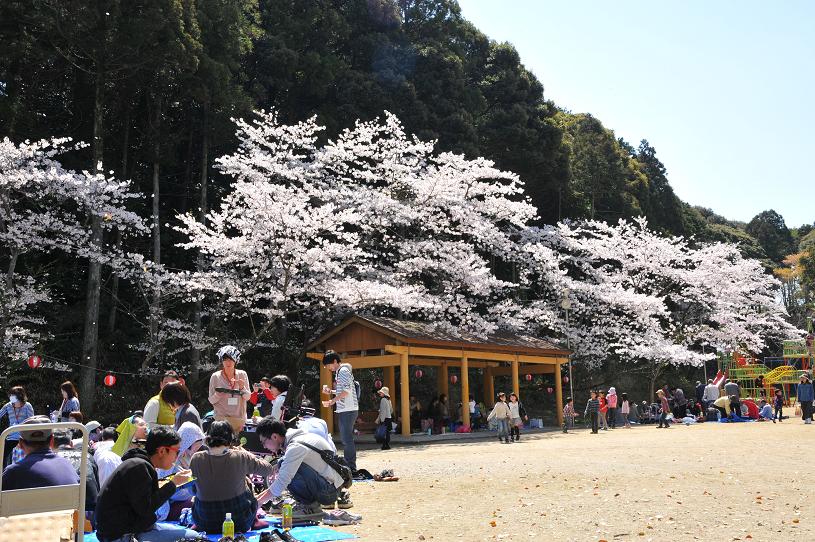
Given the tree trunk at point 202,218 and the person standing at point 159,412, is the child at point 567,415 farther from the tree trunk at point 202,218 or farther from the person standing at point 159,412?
the person standing at point 159,412

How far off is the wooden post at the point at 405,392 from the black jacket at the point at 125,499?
12.7 meters

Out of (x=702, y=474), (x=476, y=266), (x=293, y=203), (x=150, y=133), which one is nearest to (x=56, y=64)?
(x=150, y=133)

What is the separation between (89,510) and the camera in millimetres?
5531

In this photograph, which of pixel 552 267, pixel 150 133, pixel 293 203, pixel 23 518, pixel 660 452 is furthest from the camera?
pixel 552 267

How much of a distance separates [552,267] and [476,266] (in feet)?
18.9

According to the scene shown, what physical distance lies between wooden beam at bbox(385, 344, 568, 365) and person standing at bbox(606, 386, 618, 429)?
71.8 inches

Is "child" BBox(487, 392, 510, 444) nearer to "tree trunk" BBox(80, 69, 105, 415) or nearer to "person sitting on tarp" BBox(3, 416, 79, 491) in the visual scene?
"tree trunk" BBox(80, 69, 105, 415)

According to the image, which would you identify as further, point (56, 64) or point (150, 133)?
point (150, 133)

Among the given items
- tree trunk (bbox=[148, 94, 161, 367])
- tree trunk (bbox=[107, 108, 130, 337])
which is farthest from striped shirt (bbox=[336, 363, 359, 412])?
tree trunk (bbox=[107, 108, 130, 337])

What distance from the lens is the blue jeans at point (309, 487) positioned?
6.30 m

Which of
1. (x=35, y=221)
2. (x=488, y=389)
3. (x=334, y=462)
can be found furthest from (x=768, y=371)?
(x=334, y=462)

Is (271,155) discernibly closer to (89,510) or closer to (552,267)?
(552,267)

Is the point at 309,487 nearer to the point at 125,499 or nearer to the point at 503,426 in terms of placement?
the point at 125,499

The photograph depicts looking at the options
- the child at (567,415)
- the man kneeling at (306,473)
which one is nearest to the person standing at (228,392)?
the man kneeling at (306,473)
